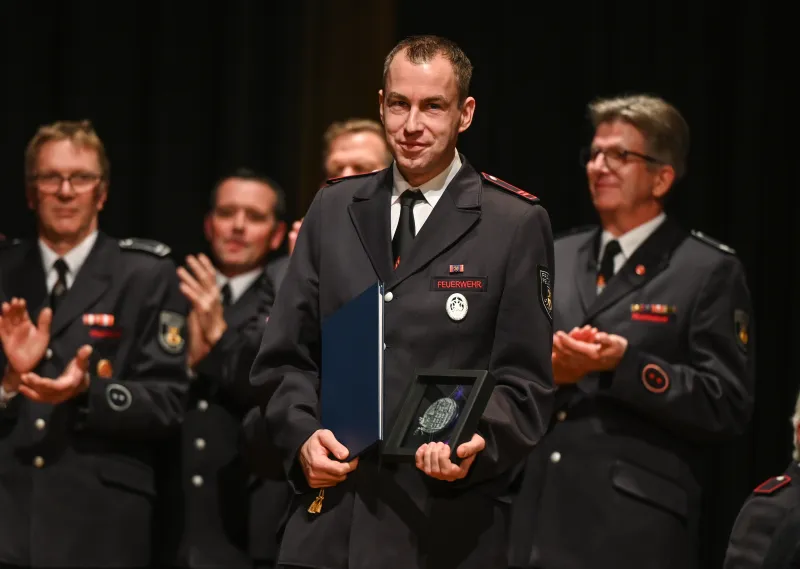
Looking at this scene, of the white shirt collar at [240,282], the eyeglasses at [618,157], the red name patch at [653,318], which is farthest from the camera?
the white shirt collar at [240,282]

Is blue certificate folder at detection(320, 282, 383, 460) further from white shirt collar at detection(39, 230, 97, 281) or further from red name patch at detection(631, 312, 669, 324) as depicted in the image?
white shirt collar at detection(39, 230, 97, 281)

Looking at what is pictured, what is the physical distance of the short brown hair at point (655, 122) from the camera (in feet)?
12.2

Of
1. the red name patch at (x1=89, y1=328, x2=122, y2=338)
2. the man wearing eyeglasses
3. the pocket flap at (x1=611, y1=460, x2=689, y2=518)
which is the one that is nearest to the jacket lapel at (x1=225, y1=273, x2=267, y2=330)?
the red name patch at (x1=89, y1=328, x2=122, y2=338)

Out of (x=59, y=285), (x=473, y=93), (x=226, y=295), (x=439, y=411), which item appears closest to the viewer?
(x=439, y=411)

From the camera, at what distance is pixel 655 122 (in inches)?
147

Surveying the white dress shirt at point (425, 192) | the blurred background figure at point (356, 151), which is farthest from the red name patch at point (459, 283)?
the blurred background figure at point (356, 151)

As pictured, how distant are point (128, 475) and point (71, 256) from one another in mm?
729

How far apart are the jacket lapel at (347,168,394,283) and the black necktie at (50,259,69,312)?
1.59 meters

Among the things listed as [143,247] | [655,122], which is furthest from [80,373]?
[655,122]

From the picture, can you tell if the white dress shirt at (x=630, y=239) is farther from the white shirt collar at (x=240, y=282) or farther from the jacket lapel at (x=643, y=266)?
the white shirt collar at (x=240, y=282)

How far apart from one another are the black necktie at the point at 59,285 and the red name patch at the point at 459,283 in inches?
70.2

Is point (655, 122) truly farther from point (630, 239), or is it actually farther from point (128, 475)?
point (128, 475)

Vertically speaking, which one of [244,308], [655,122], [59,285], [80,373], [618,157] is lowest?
[80,373]

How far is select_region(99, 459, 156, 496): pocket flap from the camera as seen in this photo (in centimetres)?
366
